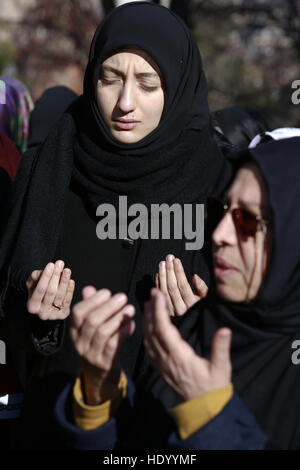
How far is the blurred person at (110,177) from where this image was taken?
243cm

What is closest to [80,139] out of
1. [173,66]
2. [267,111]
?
[173,66]

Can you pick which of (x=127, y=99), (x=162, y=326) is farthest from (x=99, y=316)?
(x=127, y=99)

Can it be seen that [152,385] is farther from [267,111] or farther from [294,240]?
[267,111]

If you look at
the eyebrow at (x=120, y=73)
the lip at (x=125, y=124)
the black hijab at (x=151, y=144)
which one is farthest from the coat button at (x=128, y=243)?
the eyebrow at (x=120, y=73)

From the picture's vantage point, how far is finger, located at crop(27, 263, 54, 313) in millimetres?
2201

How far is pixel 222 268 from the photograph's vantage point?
1772mm

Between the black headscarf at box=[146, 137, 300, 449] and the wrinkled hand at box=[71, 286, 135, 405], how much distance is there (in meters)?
0.22

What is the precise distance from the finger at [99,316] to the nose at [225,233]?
0.30 meters

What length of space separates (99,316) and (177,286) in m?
0.62

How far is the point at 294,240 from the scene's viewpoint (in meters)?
1.67

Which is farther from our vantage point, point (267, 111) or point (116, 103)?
point (267, 111)

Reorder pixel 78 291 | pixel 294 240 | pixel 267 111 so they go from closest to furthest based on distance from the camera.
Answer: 1. pixel 294 240
2. pixel 78 291
3. pixel 267 111
